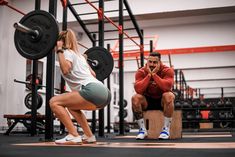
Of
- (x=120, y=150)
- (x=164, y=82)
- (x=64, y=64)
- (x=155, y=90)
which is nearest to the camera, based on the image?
(x=120, y=150)

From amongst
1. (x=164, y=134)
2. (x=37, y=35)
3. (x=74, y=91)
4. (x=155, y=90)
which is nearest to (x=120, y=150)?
(x=74, y=91)

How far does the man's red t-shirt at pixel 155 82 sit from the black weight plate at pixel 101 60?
36 centimetres

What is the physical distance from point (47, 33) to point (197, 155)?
4.62 feet

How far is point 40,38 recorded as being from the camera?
2.40 meters

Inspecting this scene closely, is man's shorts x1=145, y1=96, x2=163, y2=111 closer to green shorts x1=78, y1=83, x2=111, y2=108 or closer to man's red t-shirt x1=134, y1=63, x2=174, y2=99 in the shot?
man's red t-shirt x1=134, y1=63, x2=174, y2=99

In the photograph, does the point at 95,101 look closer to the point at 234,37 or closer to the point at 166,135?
the point at 166,135

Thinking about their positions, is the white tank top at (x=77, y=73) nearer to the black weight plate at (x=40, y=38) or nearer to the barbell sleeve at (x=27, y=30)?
the black weight plate at (x=40, y=38)

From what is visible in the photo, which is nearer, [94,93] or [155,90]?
[94,93]

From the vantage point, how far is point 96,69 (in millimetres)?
3393

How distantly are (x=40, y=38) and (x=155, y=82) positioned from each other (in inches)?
48.3

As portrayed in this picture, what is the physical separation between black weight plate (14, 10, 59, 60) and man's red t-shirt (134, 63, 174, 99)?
1073 millimetres

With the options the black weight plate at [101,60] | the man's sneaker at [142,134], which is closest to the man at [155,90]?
the man's sneaker at [142,134]

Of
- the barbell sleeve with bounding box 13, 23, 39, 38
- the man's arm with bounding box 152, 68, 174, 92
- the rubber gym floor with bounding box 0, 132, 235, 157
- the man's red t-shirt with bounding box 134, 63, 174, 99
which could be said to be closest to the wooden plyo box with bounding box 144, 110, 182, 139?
the man's red t-shirt with bounding box 134, 63, 174, 99

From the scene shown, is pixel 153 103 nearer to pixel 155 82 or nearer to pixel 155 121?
pixel 155 121
